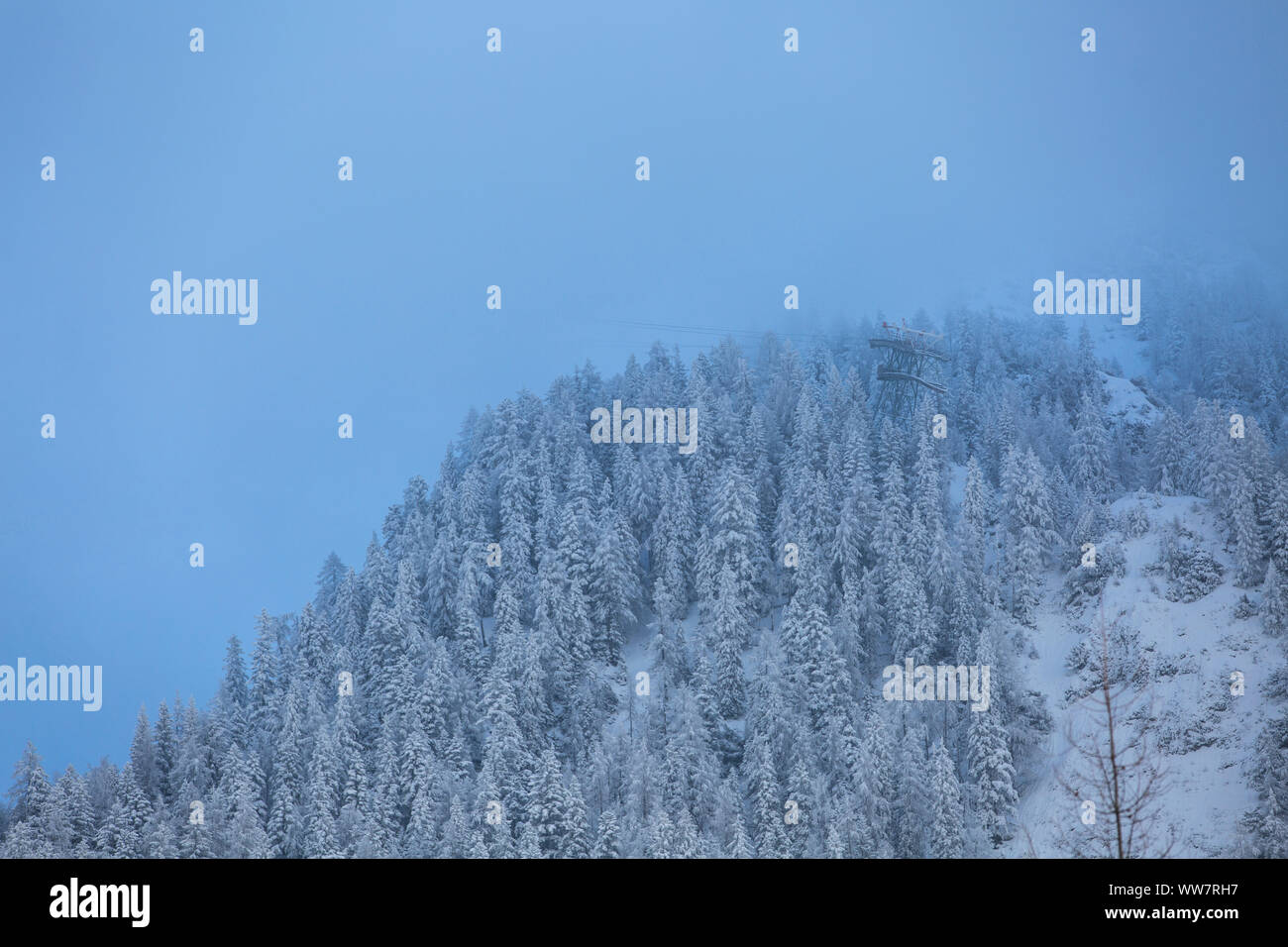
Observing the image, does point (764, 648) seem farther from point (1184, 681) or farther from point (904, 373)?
point (904, 373)

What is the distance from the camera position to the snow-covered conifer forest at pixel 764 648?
46.7 m

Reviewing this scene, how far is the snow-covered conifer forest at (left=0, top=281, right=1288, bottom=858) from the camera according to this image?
4666cm

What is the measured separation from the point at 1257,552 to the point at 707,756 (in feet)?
89.9

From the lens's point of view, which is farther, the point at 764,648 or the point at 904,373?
the point at 904,373

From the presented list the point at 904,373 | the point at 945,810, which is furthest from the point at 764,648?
the point at 904,373

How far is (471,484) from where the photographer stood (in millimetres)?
67312

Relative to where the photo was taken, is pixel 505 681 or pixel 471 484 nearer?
pixel 505 681

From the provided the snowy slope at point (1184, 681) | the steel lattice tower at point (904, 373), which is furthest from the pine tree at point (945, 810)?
the steel lattice tower at point (904, 373)

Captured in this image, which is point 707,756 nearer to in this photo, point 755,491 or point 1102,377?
point 755,491

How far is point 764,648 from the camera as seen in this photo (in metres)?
54.1
